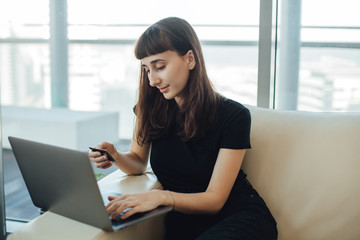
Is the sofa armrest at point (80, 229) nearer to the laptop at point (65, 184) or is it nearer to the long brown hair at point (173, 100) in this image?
the laptop at point (65, 184)

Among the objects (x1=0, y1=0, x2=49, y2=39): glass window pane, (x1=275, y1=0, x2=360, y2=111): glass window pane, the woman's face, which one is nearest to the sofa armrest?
the woman's face

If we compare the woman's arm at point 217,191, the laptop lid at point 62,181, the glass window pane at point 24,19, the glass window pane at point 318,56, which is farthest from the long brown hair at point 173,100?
the glass window pane at point 24,19

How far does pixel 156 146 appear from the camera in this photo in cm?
147

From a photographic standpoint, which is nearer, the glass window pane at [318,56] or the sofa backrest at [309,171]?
the sofa backrest at [309,171]

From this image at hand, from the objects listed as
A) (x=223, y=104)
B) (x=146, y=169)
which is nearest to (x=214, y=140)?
→ (x=223, y=104)

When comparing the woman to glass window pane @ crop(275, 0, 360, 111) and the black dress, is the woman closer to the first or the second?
the black dress

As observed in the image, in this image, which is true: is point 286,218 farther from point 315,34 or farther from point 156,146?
point 315,34

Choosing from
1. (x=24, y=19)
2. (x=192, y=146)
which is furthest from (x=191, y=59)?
(x=24, y=19)

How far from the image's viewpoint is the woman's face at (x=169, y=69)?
1.32 meters

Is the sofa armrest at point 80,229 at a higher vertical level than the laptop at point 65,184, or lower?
lower

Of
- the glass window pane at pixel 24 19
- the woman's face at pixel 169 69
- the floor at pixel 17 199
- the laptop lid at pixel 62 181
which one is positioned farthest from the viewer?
the floor at pixel 17 199

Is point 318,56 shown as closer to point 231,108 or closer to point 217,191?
point 231,108

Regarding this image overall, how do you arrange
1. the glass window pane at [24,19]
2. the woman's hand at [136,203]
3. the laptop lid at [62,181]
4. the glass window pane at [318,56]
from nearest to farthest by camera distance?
the laptop lid at [62,181]
the woman's hand at [136,203]
the glass window pane at [318,56]
the glass window pane at [24,19]

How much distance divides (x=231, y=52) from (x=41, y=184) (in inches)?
52.9
